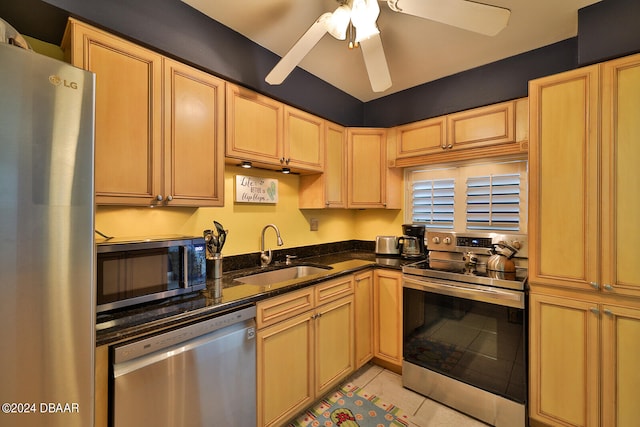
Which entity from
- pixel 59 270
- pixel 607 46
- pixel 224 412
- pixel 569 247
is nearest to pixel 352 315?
pixel 224 412

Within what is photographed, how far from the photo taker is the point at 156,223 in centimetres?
169

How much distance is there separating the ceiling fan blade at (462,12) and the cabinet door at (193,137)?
1.11m

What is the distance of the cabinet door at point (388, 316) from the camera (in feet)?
7.41

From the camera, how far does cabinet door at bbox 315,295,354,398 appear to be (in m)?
1.90

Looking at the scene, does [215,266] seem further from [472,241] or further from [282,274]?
[472,241]

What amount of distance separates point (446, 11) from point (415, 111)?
58.1 inches

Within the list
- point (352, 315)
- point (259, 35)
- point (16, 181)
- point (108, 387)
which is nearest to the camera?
point (16, 181)

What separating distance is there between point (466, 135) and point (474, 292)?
50.6 inches

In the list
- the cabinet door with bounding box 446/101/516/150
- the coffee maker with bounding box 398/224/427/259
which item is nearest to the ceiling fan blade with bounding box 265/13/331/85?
the cabinet door with bounding box 446/101/516/150

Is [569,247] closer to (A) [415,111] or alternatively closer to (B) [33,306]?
(A) [415,111]

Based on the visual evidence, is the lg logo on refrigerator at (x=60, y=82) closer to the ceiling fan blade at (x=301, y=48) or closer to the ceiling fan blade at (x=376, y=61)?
the ceiling fan blade at (x=301, y=48)

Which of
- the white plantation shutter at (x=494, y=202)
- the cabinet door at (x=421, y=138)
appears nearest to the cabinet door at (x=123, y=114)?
the cabinet door at (x=421, y=138)

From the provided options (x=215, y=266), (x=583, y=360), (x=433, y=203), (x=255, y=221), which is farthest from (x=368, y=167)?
(x=583, y=360)

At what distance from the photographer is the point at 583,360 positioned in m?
1.54
